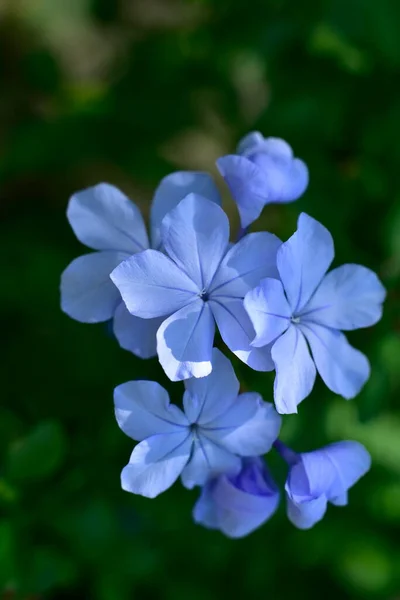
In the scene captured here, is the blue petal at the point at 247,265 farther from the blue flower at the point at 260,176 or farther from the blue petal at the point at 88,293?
the blue petal at the point at 88,293

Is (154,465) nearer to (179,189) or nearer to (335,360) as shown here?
(335,360)

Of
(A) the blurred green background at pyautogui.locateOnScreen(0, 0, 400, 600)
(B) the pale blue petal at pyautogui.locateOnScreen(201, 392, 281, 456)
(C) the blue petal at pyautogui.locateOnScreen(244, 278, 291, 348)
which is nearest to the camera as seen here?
(C) the blue petal at pyautogui.locateOnScreen(244, 278, 291, 348)

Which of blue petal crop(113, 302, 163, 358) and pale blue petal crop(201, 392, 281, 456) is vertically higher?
blue petal crop(113, 302, 163, 358)

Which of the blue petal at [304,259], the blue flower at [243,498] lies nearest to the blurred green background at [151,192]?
the blue flower at [243,498]

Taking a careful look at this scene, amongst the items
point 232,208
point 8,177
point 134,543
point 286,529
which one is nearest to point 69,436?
point 134,543

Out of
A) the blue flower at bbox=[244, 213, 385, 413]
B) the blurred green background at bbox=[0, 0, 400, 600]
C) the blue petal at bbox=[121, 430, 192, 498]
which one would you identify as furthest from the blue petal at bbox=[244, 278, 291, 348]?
the blurred green background at bbox=[0, 0, 400, 600]

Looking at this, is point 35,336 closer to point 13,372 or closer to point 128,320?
point 13,372

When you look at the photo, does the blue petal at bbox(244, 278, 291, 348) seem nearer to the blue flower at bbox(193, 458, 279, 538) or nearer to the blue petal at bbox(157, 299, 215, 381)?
the blue petal at bbox(157, 299, 215, 381)

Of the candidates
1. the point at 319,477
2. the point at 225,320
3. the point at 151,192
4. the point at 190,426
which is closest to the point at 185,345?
the point at 225,320
